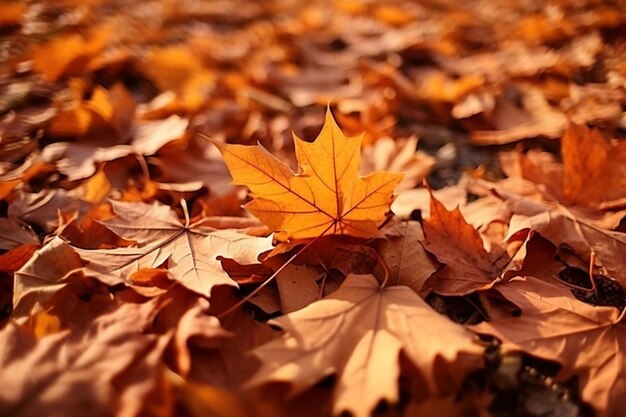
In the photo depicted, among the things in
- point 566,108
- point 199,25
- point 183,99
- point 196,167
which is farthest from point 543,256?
point 199,25

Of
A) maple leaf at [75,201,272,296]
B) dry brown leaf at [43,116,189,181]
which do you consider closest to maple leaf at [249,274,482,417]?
maple leaf at [75,201,272,296]

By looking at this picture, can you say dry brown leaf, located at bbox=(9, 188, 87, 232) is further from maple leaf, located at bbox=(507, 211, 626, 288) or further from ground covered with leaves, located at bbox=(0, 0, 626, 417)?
maple leaf, located at bbox=(507, 211, 626, 288)

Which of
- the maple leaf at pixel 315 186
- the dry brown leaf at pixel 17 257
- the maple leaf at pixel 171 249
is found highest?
the maple leaf at pixel 315 186

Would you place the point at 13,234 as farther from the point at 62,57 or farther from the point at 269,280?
the point at 62,57

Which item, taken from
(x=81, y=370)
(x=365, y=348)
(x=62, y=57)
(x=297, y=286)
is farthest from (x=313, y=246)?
(x=62, y=57)

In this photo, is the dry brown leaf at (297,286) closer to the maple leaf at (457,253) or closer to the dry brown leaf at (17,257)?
the maple leaf at (457,253)

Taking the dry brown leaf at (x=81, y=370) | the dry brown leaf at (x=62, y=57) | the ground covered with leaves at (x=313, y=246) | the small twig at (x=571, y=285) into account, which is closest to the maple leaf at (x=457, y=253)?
the ground covered with leaves at (x=313, y=246)
